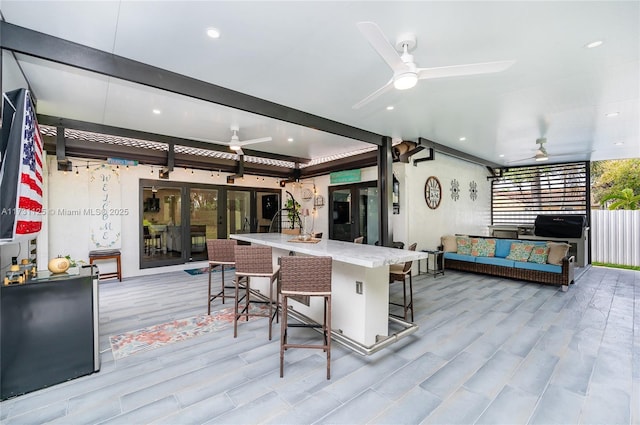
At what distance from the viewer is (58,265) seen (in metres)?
2.45

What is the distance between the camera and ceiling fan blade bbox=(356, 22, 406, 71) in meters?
1.79

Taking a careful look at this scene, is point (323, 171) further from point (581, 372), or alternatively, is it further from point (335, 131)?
point (581, 372)

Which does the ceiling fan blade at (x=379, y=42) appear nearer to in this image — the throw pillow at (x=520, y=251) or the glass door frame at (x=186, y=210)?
the throw pillow at (x=520, y=251)

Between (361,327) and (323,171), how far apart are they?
16.4 feet

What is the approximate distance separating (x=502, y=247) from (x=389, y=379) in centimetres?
530

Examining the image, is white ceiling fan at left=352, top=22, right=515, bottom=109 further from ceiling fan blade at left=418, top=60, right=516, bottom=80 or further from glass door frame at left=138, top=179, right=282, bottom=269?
glass door frame at left=138, top=179, right=282, bottom=269

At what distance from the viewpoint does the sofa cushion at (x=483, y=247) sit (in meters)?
6.23

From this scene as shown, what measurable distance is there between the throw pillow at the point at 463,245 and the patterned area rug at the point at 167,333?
535 cm

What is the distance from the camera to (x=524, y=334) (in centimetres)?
322

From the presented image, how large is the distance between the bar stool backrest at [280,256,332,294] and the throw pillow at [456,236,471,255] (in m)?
5.33

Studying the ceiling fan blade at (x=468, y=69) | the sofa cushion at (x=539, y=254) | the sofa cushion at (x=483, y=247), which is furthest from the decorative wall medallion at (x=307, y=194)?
the ceiling fan blade at (x=468, y=69)

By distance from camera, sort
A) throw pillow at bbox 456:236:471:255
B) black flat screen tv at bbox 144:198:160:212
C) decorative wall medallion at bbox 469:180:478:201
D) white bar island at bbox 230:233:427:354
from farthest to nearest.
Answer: decorative wall medallion at bbox 469:180:478:201
throw pillow at bbox 456:236:471:255
black flat screen tv at bbox 144:198:160:212
white bar island at bbox 230:233:427:354

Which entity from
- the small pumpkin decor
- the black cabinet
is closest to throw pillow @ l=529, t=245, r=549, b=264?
the black cabinet

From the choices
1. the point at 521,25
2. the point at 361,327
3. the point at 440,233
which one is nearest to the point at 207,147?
the point at 361,327
